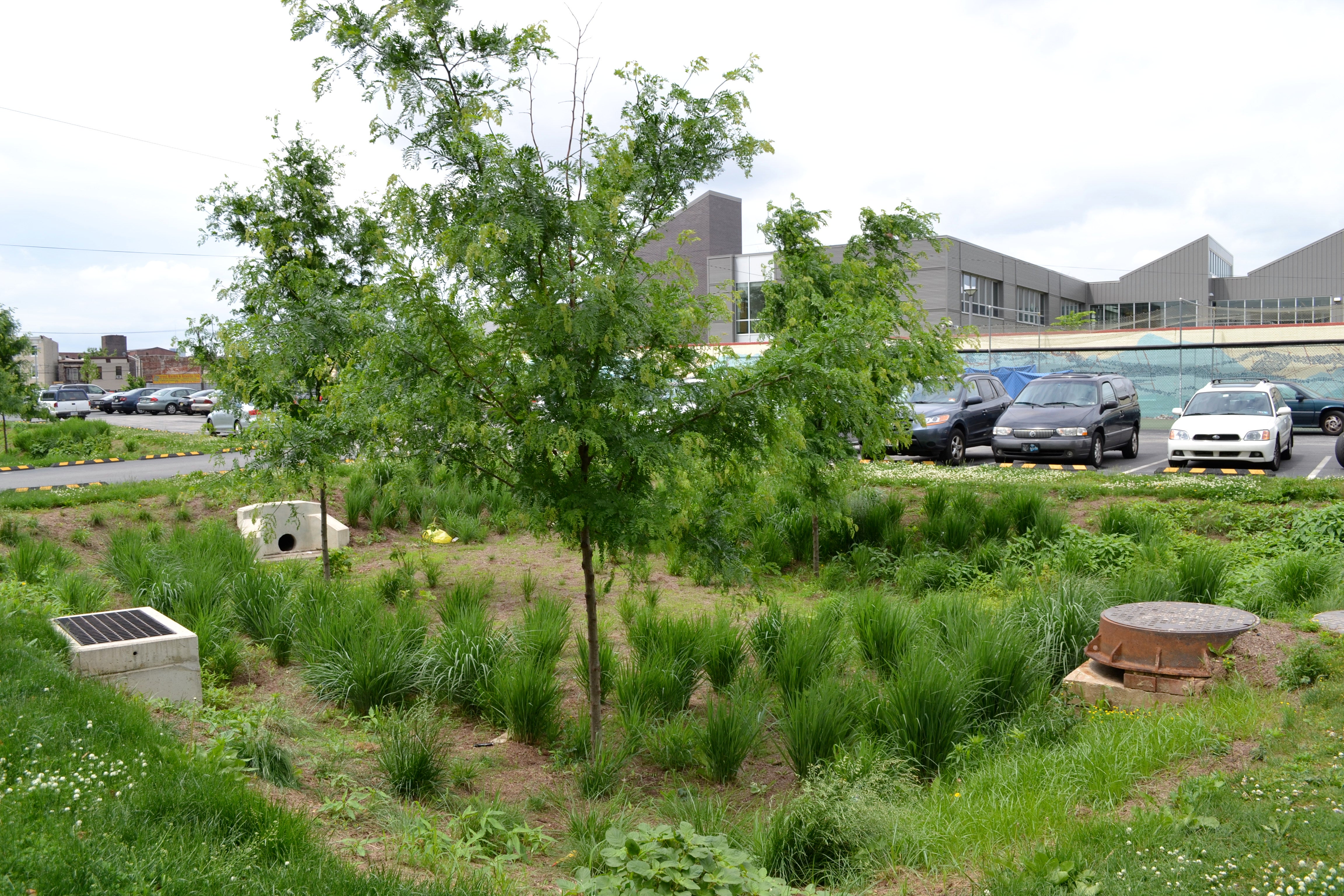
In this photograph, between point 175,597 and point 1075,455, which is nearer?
point 175,597

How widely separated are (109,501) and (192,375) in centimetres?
7543

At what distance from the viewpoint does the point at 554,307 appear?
5.44 meters

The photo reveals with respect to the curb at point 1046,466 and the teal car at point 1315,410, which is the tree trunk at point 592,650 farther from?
the teal car at point 1315,410

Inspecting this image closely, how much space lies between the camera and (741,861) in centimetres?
355

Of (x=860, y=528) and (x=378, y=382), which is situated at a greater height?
(x=378, y=382)

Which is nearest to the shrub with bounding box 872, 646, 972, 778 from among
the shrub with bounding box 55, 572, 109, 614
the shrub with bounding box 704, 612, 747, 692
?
the shrub with bounding box 704, 612, 747, 692

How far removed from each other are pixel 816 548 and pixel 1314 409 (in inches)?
789

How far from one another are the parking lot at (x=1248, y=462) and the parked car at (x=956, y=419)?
65 cm

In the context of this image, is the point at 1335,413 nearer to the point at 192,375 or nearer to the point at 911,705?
the point at 911,705

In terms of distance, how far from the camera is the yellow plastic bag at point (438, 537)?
1311 cm

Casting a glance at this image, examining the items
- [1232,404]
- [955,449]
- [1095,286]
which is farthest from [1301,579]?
[1095,286]

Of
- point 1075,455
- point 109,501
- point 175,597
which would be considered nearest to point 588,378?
point 175,597

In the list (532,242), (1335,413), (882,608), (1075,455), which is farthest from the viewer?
(1335,413)

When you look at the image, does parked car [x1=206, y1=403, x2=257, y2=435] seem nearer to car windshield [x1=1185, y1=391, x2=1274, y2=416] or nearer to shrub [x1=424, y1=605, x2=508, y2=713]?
shrub [x1=424, y1=605, x2=508, y2=713]
